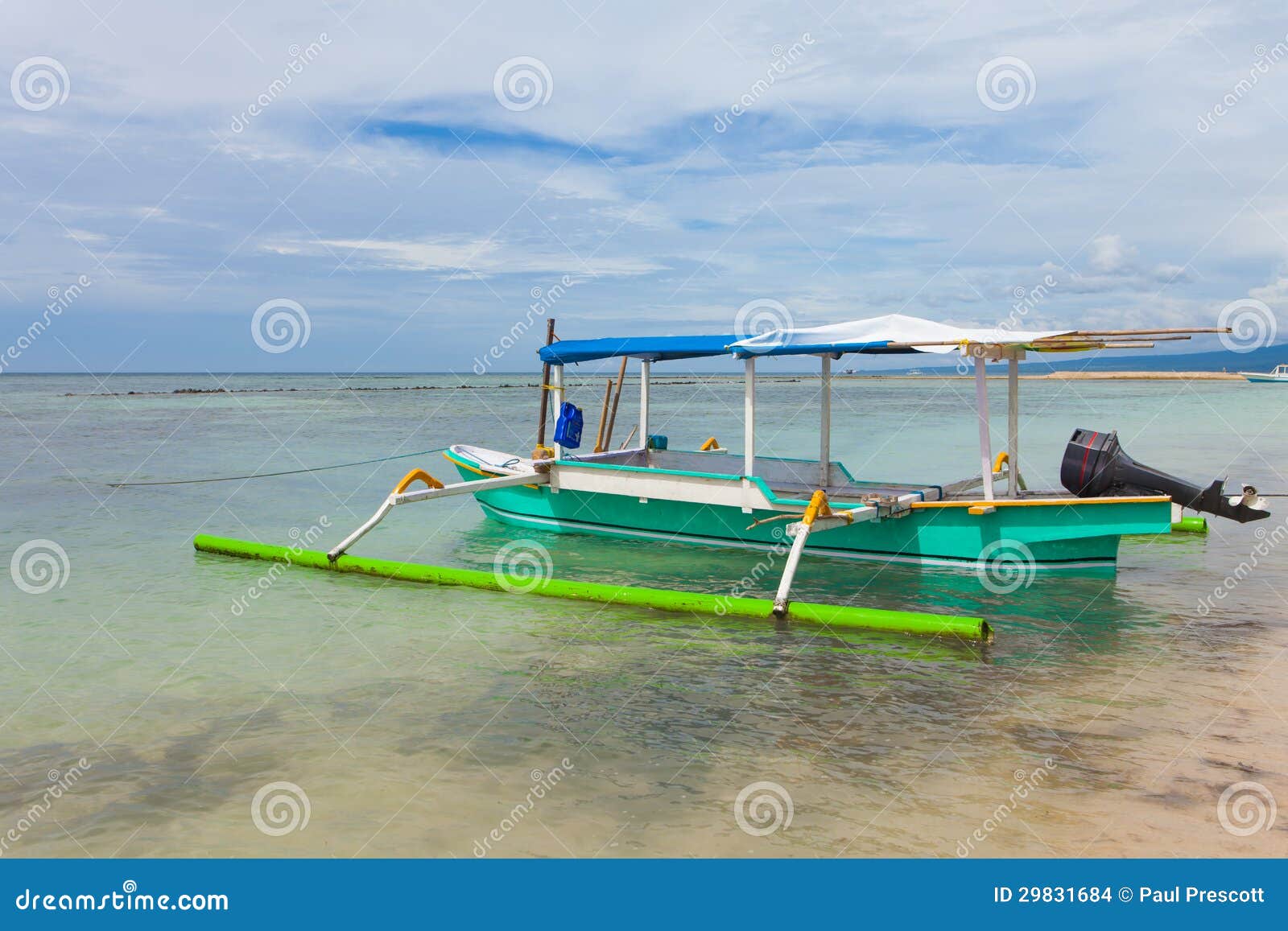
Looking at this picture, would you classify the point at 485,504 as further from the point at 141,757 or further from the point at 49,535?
the point at 141,757

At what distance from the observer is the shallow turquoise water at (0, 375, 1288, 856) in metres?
5.23

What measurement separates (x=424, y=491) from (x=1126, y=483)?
27.5 feet

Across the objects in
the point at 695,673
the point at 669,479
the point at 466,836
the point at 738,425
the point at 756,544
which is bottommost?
the point at 466,836

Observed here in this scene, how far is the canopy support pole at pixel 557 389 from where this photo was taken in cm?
1409

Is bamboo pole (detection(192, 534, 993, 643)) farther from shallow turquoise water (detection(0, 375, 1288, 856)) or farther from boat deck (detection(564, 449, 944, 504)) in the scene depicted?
boat deck (detection(564, 449, 944, 504))

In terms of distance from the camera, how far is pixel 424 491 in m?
12.5

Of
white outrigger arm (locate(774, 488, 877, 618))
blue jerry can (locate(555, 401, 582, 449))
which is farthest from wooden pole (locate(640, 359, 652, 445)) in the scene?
white outrigger arm (locate(774, 488, 877, 618))

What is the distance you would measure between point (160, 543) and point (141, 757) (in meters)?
8.74

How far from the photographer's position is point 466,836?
514cm

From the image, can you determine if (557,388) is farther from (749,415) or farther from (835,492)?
(835,492)

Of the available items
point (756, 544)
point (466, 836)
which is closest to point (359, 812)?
point (466, 836)

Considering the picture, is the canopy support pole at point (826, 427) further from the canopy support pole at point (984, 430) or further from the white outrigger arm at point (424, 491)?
the white outrigger arm at point (424, 491)

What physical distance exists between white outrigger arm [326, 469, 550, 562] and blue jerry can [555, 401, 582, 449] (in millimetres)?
564

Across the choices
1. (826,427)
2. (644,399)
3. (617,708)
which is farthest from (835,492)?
(617,708)
